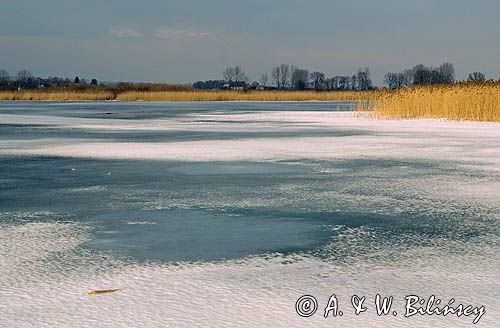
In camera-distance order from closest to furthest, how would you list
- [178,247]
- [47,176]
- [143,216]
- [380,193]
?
[178,247], [143,216], [380,193], [47,176]

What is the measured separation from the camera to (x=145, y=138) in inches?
522

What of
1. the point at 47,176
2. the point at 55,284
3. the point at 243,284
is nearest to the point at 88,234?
the point at 55,284

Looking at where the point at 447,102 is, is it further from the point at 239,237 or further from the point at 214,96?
the point at 214,96

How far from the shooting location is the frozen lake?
2852mm

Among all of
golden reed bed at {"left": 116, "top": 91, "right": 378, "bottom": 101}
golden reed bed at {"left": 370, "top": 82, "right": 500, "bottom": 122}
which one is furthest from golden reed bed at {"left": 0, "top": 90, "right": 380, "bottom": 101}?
golden reed bed at {"left": 370, "top": 82, "right": 500, "bottom": 122}

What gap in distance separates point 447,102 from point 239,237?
53.6ft

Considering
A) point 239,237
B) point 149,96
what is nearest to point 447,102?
point 239,237

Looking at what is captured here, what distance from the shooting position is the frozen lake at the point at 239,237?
2.85 metres

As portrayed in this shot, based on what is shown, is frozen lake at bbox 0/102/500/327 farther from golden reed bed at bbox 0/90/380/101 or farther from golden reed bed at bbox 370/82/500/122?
golden reed bed at bbox 0/90/380/101

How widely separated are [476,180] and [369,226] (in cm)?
277

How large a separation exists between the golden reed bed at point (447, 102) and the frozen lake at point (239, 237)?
9785mm

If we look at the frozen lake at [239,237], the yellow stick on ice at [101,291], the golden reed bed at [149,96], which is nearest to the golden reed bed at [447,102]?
the frozen lake at [239,237]

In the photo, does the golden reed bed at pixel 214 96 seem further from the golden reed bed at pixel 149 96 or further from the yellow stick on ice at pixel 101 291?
the yellow stick on ice at pixel 101 291

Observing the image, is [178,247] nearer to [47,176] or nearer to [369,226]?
[369,226]
